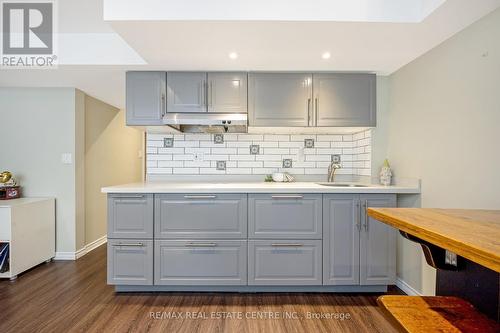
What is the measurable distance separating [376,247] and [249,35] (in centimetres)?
205

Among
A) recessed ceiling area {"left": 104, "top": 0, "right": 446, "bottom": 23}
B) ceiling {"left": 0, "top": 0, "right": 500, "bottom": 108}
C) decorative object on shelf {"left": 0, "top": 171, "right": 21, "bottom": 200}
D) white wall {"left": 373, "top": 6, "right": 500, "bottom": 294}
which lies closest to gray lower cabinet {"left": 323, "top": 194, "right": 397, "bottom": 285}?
white wall {"left": 373, "top": 6, "right": 500, "bottom": 294}

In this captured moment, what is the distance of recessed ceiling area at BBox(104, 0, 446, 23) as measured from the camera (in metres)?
1.76

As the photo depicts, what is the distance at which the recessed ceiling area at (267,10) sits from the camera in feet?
5.76

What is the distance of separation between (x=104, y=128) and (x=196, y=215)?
8.36ft

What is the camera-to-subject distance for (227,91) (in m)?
2.69

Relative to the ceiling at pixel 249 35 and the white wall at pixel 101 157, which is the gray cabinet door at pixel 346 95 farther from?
the white wall at pixel 101 157

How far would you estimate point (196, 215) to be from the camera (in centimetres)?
240

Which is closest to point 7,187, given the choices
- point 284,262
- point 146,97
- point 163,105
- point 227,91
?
point 146,97

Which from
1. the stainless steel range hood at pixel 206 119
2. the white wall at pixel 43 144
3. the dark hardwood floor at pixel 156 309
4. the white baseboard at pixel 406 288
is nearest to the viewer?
the dark hardwood floor at pixel 156 309

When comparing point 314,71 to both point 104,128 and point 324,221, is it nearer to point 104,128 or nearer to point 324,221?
point 324,221

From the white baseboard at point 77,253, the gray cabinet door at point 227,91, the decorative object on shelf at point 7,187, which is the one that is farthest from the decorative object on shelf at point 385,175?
the decorative object on shelf at point 7,187

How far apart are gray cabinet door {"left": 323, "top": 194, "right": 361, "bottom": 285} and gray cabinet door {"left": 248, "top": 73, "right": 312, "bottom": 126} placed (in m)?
0.87

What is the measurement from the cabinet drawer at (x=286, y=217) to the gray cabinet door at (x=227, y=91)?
918 mm

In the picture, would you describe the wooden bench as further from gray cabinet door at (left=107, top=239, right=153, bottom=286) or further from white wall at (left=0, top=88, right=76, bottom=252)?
white wall at (left=0, top=88, right=76, bottom=252)
